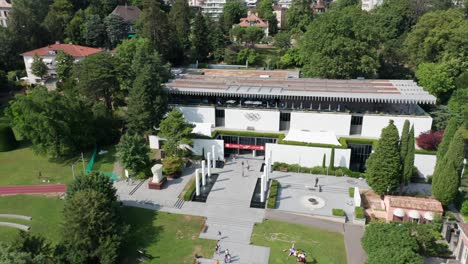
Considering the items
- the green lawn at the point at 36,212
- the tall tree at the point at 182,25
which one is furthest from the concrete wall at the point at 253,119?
the tall tree at the point at 182,25

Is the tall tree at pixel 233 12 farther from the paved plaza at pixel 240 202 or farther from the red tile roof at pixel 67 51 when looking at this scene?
the paved plaza at pixel 240 202

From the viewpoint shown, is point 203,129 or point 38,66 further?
point 38,66

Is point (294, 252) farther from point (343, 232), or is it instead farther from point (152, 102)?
point (152, 102)

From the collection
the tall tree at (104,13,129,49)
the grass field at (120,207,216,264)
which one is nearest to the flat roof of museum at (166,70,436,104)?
the grass field at (120,207,216,264)

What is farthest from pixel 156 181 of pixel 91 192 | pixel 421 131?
pixel 421 131

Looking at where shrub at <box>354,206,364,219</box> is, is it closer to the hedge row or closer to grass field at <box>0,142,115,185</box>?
the hedge row

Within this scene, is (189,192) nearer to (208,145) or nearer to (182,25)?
(208,145)

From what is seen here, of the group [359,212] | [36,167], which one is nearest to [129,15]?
[36,167]
